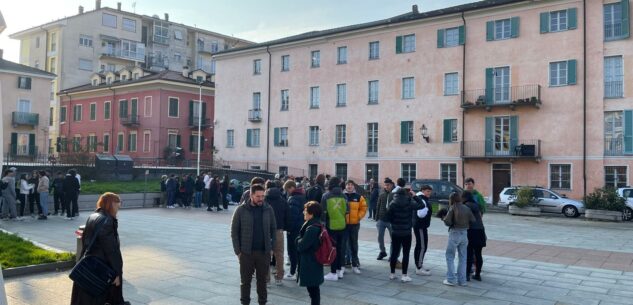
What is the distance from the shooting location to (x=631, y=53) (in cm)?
2825

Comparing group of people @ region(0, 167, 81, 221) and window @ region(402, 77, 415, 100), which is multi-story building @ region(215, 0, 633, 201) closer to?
window @ region(402, 77, 415, 100)

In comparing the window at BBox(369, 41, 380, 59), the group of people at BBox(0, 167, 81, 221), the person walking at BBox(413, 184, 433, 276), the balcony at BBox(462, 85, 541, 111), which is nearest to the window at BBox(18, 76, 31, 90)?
the window at BBox(369, 41, 380, 59)

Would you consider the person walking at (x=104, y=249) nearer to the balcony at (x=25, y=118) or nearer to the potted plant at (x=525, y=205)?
the potted plant at (x=525, y=205)

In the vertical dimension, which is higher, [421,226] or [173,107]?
[173,107]

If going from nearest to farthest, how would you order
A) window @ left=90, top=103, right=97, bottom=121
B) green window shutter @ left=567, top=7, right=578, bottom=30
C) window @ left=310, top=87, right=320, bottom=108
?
green window shutter @ left=567, top=7, right=578, bottom=30, window @ left=310, top=87, right=320, bottom=108, window @ left=90, top=103, right=97, bottom=121

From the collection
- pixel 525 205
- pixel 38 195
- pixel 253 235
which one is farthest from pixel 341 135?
pixel 253 235

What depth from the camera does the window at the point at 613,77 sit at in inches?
1126

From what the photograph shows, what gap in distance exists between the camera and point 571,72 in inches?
1164

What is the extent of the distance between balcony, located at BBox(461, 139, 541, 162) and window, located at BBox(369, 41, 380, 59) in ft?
30.0

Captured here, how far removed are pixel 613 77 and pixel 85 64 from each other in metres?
54.4

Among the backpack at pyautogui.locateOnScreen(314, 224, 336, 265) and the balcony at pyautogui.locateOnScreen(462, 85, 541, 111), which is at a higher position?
the balcony at pyautogui.locateOnScreen(462, 85, 541, 111)

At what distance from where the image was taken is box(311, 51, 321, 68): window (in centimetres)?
4019

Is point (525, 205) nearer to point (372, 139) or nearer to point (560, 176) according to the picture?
point (560, 176)

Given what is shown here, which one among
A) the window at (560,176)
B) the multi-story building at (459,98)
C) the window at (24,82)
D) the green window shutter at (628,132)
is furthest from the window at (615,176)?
the window at (24,82)
